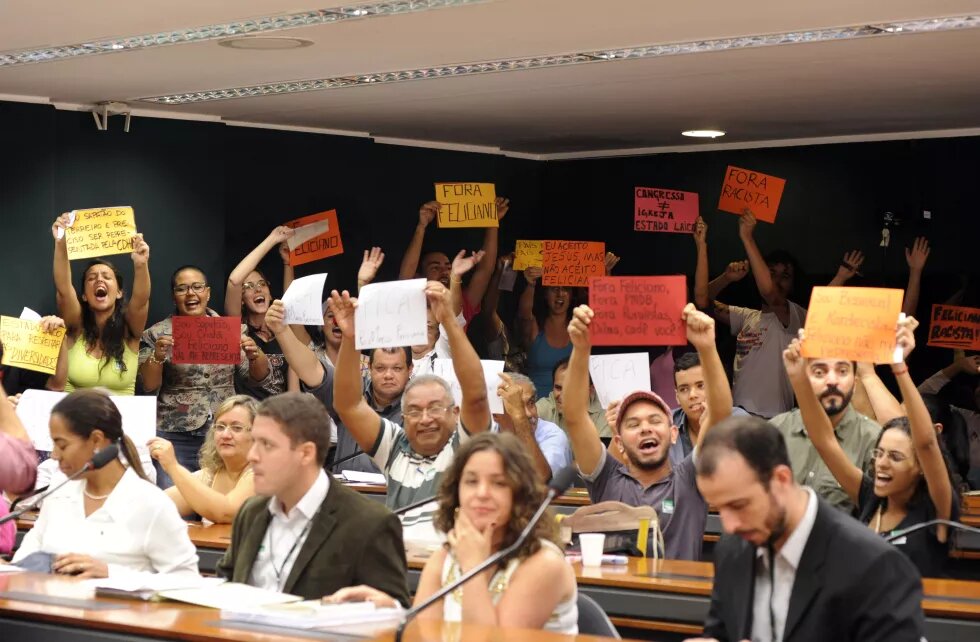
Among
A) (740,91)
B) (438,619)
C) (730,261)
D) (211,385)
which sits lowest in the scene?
(438,619)

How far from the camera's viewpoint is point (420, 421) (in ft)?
15.2

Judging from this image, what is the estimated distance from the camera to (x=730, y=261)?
956 centimetres

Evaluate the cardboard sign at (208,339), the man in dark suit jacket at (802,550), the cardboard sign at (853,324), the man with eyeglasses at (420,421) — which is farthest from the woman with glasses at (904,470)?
the cardboard sign at (208,339)

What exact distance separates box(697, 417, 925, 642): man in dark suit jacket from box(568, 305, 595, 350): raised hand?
69.1 inches

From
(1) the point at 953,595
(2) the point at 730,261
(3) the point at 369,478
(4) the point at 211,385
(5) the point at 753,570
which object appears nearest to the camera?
(5) the point at 753,570

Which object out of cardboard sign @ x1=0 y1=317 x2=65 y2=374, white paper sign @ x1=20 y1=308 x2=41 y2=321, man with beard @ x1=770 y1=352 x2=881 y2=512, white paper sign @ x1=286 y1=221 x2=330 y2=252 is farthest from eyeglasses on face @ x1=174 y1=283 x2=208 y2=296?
man with beard @ x1=770 y1=352 x2=881 y2=512

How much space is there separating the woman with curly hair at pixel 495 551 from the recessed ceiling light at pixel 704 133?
18.9 feet

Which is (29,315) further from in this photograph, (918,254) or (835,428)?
(918,254)

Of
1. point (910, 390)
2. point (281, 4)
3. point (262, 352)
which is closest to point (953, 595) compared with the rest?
point (910, 390)

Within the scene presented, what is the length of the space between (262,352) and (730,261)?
368 cm

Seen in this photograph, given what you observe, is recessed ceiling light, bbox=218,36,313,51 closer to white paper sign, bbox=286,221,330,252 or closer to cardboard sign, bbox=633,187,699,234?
white paper sign, bbox=286,221,330,252

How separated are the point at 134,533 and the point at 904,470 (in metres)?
2.41

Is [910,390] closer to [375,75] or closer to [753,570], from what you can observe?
[753,570]

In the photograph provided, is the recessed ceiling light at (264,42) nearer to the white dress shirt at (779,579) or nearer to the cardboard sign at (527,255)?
the cardboard sign at (527,255)
